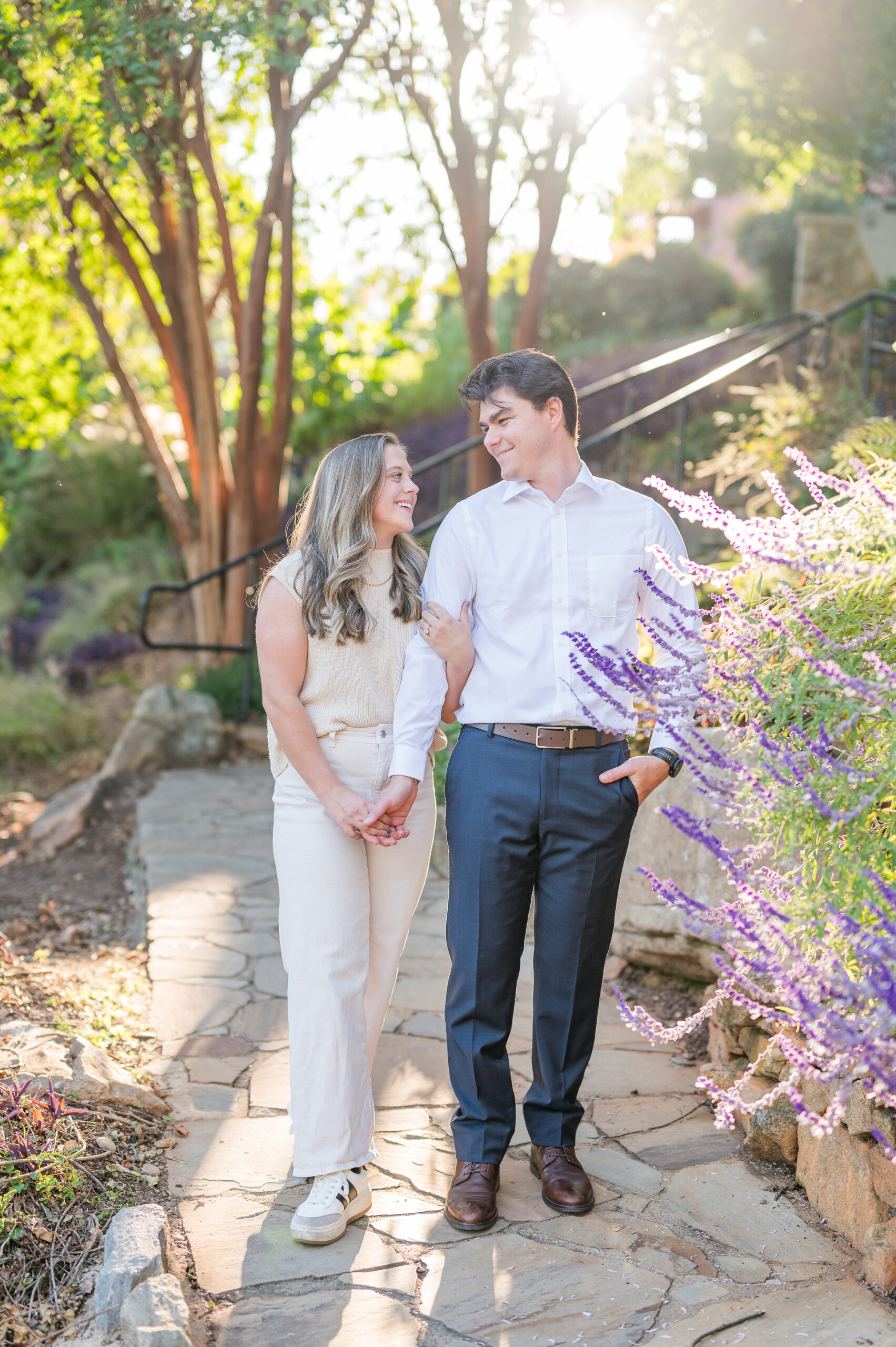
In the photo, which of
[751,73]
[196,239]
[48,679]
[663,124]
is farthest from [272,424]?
[751,73]

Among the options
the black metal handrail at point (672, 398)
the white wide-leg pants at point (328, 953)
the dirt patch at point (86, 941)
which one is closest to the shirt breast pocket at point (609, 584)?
the white wide-leg pants at point (328, 953)

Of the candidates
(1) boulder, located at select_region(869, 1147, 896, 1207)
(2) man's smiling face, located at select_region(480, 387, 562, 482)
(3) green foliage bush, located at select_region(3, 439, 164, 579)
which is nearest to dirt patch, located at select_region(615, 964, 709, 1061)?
(1) boulder, located at select_region(869, 1147, 896, 1207)

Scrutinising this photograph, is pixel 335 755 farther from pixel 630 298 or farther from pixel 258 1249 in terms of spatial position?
pixel 630 298

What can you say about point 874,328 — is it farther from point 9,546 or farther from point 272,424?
point 9,546

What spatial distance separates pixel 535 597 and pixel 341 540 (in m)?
0.44

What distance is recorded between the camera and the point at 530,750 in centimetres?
234

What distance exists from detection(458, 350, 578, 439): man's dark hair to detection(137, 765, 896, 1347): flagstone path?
1170 millimetres

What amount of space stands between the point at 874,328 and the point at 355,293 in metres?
6.08

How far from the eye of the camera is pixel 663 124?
8.23m

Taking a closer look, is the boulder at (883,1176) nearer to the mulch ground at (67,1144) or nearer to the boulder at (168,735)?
the mulch ground at (67,1144)

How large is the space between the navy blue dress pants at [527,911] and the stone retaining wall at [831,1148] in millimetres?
445

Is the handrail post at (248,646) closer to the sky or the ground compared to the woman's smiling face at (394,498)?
closer to the ground

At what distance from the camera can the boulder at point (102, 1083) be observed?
2.65 metres

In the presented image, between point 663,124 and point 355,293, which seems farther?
point 355,293
